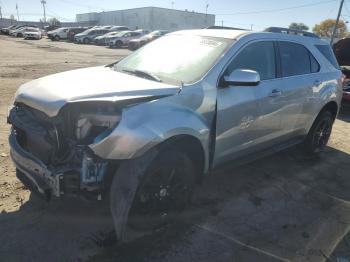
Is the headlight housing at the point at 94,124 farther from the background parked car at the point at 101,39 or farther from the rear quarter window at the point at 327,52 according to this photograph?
the background parked car at the point at 101,39

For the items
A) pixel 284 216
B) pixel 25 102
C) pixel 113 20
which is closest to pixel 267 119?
pixel 284 216

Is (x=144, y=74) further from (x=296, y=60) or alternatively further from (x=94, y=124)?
(x=296, y=60)

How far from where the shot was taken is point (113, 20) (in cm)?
9256

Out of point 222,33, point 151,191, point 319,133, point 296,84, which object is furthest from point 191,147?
point 319,133

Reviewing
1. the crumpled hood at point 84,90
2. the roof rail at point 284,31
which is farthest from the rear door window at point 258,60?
the crumpled hood at point 84,90

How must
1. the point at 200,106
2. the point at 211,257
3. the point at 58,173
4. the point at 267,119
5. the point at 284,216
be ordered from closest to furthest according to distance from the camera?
the point at 58,173, the point at 211,257, the point at 200,106, the point at 284,216, the point at 267,119

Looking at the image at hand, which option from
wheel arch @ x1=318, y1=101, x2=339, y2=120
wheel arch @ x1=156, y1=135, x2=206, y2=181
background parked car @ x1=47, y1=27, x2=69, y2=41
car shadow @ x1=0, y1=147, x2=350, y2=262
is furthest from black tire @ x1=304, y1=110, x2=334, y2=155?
background parked car @ x1=47, y1=27, x2=69, y2=41

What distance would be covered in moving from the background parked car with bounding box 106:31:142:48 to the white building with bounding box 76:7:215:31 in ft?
133

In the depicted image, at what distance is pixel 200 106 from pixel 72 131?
1.24m

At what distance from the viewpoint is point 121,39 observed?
38.7 meters

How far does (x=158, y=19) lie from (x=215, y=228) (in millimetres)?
80820

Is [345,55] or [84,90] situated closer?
[84,90]

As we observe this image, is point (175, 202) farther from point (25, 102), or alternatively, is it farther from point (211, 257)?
point (25, 102)

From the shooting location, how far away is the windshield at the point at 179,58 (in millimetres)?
3954
